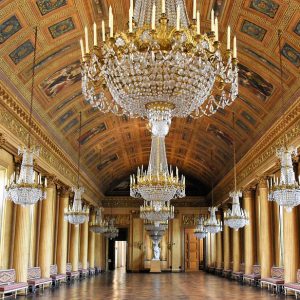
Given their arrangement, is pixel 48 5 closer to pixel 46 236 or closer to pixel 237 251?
pixel 46 236

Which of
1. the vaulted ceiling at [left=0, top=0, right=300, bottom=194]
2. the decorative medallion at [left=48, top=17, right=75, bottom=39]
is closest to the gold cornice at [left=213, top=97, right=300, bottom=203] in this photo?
the vaulted ceiling at [left=0, top=0, right=300, bottom=194]

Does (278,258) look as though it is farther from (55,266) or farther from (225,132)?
(55,266)

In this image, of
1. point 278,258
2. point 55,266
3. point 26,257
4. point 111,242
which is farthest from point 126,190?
point 26,257

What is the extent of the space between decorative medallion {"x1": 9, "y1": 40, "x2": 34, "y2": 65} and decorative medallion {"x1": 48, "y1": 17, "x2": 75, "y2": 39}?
2.23 feet

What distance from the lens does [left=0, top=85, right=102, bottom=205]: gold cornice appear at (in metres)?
12.8

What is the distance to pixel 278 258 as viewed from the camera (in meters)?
18.7

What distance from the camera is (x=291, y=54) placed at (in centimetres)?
1259

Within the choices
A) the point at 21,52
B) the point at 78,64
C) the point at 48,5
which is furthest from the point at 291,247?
the point at 48,5

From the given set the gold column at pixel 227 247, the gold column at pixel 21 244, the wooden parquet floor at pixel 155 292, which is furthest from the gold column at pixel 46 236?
the gold column at pixel 227 247

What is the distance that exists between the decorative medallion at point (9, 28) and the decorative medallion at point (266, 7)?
564 centimetres

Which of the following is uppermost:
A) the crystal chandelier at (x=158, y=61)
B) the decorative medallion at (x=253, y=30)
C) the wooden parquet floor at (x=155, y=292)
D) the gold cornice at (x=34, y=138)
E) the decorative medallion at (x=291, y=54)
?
the decorative medallion at (x=253, y=30)

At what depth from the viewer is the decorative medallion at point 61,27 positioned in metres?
12.5

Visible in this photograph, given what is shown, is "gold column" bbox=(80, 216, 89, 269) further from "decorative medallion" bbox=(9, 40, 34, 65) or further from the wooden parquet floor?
"decorative medallion" bbox=(9, 40, 34, 65)

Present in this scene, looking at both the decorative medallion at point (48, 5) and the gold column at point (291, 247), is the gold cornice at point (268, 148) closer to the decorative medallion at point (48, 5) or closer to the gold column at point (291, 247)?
the gold column at point (291, 247)
